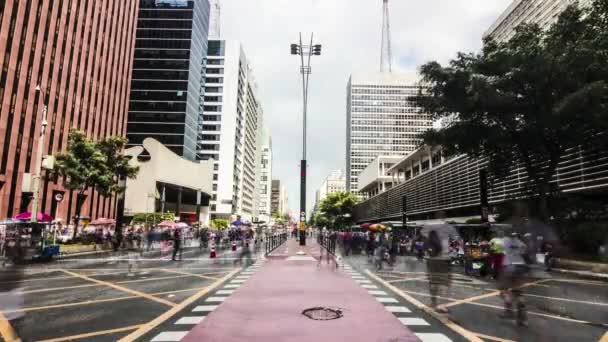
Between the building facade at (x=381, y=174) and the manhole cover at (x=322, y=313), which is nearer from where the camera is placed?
the manhole cover at (x=322, y=313)

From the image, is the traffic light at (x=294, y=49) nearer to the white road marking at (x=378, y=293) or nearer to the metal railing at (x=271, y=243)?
the metal railing at (x=271, y=243)

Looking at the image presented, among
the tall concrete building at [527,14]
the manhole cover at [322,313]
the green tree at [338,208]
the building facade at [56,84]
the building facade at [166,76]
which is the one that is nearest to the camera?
the manhole cover at [322,313]

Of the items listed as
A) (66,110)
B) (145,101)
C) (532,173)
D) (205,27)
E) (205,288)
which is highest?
(205,27)

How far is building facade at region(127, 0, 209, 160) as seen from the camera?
81312 mm

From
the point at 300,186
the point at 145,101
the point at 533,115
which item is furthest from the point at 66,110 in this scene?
the point at 533,115

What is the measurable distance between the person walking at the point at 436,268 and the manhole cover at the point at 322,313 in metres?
2.32

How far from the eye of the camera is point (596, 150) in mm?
21906

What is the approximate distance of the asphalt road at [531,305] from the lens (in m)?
6.95

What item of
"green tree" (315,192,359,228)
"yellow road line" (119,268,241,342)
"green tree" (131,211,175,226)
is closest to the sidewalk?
"yellow road line" (119,268,241,342)

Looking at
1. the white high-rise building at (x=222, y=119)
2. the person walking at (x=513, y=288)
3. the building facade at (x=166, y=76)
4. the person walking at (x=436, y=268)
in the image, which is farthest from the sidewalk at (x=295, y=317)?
the white high-rise building at (x=222, y=119)

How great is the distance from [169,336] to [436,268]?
6.33 metres

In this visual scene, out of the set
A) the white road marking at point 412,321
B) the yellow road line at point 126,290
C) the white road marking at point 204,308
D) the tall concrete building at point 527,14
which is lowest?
the yellow road line at point 126,290

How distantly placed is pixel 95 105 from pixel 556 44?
53.6 m

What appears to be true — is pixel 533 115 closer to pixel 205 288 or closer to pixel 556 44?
pixel 556 44
